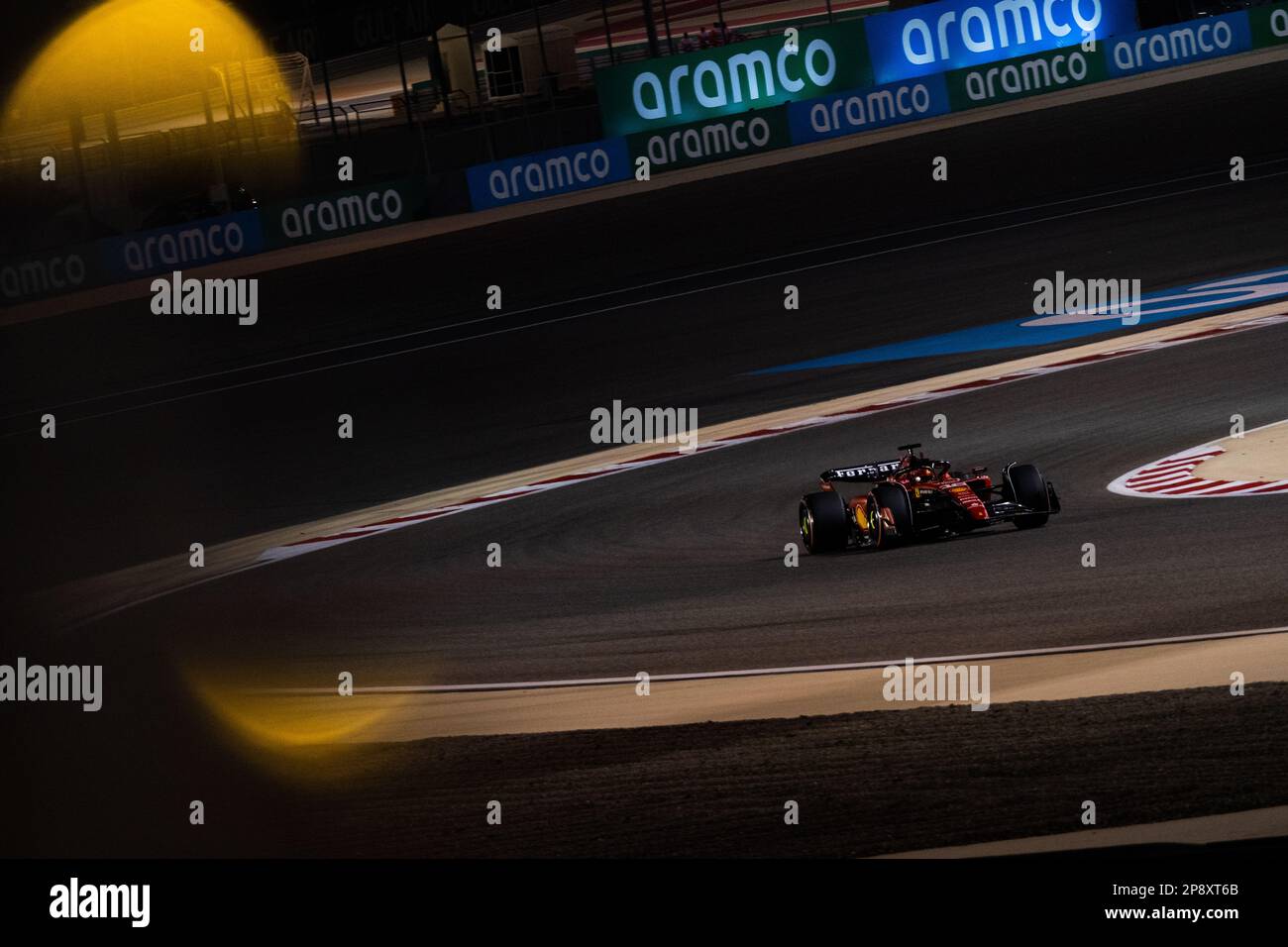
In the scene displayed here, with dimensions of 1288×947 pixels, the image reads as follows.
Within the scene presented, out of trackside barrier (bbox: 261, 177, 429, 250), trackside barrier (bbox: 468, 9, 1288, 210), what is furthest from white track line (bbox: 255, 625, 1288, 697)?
trackside barrier (bbox: 468, 9, 1288, 210)

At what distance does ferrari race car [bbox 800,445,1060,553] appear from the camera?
10594mm

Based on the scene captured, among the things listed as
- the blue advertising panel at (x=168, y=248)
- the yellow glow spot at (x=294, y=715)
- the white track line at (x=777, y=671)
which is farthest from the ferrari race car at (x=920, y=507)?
the blue advertising panel at (x=168, y=248)

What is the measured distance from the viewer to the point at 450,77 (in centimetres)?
4472

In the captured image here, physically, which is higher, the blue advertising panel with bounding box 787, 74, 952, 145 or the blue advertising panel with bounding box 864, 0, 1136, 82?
the blue advertising panel with bounding box 864, 0, 1136, 82

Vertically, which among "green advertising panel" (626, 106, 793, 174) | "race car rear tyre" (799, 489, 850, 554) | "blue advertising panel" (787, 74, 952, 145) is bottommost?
"race car rear tyre" (799, 489, 850, 554)

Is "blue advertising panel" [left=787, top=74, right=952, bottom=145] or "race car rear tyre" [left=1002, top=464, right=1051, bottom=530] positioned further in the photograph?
"blue advertising panel" [left=787, top=74, right=952, bottom=145]

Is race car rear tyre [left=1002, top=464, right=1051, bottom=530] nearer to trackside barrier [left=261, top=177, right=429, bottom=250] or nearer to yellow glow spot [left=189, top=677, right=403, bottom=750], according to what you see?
yellow glow spot [left=189, top=677, right=403, bottom=750]

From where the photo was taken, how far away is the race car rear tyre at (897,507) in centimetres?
1068

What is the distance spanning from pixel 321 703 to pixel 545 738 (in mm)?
1745

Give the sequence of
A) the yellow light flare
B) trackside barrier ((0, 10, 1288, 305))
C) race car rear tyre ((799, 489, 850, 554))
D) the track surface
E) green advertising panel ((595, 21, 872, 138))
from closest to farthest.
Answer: the track surface
race car rear tyre ((799, 489, 850, 554))
trackside barrier ((0, 10, 1288, 305))
green advertising panel ((595, 21, 872, 138))
the yellow light flare

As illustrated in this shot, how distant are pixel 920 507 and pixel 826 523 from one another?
0.58 m

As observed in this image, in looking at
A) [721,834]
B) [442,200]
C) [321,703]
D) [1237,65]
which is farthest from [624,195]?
[721,834]

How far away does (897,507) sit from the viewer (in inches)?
421

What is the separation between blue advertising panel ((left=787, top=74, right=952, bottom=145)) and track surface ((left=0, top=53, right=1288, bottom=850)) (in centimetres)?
186
